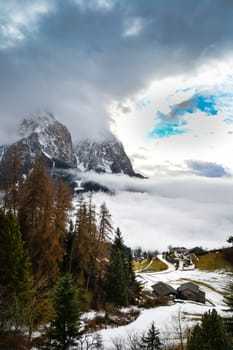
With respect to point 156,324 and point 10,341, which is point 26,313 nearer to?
point 10,341

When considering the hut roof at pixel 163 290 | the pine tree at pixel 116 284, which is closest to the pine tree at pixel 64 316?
the pine tree at pixel 116 284

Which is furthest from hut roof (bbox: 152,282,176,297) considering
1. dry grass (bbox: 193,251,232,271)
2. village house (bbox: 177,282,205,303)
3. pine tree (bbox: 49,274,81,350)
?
pine tree (bbox: 49,274,81,350)

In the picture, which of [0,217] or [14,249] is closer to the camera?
[14,249]

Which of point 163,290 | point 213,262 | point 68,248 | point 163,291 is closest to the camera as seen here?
point 68,248

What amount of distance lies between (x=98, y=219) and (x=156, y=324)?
18.1 m

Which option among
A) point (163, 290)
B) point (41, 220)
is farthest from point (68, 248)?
point (163, 290)

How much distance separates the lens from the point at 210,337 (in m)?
18.8

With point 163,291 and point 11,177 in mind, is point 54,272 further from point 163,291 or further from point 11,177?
point 163,291

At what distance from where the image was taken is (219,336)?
61.4 feet

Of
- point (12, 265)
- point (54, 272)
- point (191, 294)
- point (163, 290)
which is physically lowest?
point (191, 294)

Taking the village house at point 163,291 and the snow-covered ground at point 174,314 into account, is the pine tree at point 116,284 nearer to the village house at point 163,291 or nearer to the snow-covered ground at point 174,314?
the snow-covered ground at point 174,314

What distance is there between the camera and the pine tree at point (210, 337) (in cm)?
1836

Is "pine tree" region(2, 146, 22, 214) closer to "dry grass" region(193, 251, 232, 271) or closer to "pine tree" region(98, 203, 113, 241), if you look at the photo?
"pine tree" region(98, 203, 113, 241)

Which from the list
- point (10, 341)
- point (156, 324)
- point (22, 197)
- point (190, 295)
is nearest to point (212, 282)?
point (190, 295)
